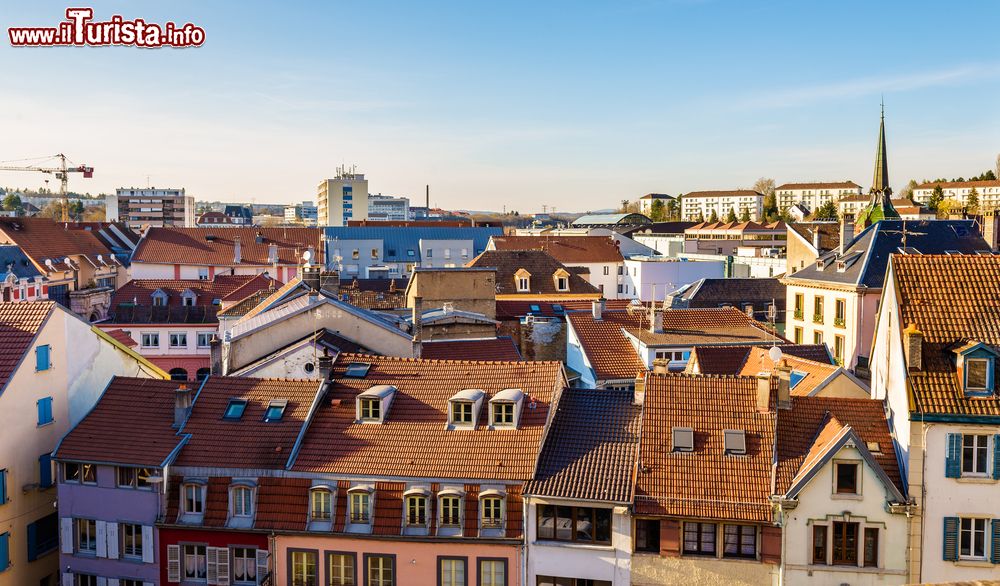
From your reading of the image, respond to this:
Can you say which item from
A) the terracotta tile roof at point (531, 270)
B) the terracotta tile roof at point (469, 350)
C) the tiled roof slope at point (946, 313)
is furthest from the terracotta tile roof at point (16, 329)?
the terracotta tile roof at point (531, 270)

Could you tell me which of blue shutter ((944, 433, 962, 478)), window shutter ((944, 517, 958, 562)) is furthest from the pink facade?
blue shutter ((944, 433, 962, 478))

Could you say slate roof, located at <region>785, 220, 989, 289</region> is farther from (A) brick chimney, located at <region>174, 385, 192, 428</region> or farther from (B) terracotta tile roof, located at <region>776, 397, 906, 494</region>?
(A) brick chimney, located at <region>174, 385, 192, 428</region>

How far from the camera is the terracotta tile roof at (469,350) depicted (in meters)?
41.1

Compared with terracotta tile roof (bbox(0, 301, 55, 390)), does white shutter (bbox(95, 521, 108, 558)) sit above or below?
below

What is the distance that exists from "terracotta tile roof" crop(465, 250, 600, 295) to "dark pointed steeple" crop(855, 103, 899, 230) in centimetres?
2826

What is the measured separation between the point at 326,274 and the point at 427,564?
2783cm

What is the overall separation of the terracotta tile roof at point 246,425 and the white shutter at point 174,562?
8.38 feet

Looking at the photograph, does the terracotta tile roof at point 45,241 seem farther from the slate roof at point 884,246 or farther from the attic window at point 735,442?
the attic window at point 735,442

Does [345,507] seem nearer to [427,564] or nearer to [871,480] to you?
[427,564]

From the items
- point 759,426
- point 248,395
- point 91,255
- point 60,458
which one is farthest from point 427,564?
point 91,255

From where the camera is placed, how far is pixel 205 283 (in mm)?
69500

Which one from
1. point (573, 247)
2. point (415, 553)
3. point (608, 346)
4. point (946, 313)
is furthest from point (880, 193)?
point (415, 553)

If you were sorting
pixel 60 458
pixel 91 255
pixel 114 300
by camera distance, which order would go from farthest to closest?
→ pixel 91 255 < pixel 114 300 < pixel 60 458

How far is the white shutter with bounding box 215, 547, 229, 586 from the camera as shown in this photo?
26.8 m
